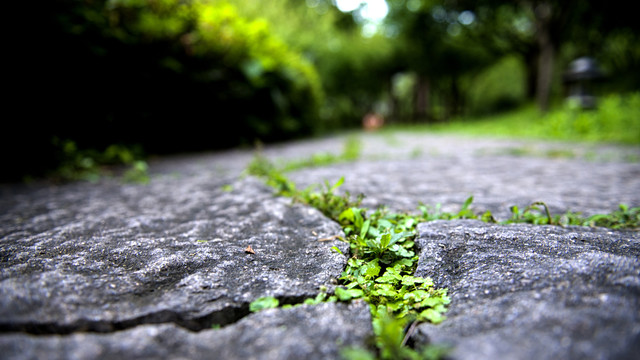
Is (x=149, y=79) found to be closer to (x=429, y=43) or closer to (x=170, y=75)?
(x=170, y=75)

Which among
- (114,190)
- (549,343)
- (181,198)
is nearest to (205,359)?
(549,343)

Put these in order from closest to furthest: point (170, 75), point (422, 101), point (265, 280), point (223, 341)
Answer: point (223, 341) → point (265, 280) → point (170, 75) → point (422, 101)

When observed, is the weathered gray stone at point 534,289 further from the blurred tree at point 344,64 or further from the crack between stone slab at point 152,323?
the blurred tree at point 344,64

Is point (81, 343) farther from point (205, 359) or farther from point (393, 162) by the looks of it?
point (393, 162)

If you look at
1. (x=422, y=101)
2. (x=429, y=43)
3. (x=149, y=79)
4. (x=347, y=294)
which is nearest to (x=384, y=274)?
(x=347, y=294)

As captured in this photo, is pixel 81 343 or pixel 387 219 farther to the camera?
pixel 387 219

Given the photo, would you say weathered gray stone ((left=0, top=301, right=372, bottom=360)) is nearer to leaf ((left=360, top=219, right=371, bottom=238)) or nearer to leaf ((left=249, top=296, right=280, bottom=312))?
leaf ((left=249, top=296, right=280, bottom=312))

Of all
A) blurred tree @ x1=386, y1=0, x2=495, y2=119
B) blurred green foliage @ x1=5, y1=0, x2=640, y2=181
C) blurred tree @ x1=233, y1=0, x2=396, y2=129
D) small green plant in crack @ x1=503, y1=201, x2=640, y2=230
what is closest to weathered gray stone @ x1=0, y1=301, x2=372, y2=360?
small green plant in crack @ x1=503, y1=201, x2=640, y2=230
